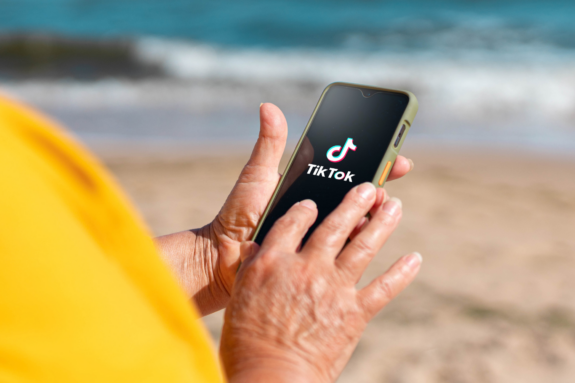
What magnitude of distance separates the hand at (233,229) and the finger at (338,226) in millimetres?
389

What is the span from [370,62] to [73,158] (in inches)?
288

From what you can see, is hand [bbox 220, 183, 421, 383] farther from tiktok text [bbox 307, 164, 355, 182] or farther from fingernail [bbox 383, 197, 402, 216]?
tiktok text [bbox 307, 164, 355, 182]

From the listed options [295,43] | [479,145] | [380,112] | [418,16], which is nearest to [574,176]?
[479,145]

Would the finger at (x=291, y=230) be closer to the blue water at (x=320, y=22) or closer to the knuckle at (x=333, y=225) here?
the knuckle at (x=333, y=225)

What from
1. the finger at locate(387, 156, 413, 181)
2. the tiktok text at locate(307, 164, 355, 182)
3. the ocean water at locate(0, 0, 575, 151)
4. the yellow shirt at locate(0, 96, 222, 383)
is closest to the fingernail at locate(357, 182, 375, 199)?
the tiktok text at locate(307, 164, 355, 182)

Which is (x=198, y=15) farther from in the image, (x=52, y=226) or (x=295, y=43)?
(x=52, y=226)

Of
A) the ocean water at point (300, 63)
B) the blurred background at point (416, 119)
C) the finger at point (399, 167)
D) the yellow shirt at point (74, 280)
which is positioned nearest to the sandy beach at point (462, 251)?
the blurred background at point (416, 119)

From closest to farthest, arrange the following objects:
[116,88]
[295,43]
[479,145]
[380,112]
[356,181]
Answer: [356,181] < [380,112] < [479,145] < [116,88] < [295,43]

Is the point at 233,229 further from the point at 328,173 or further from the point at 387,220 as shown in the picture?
the point at 387,220

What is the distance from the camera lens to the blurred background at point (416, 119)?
80.7 inches

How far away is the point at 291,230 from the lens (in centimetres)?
91

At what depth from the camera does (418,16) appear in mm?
9273

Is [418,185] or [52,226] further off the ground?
[52,226]

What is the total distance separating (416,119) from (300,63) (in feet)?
9.05
